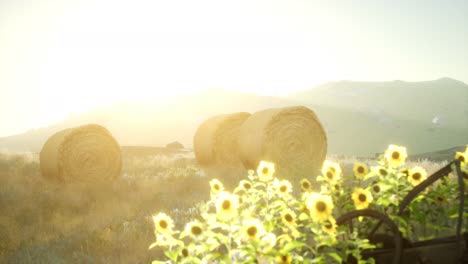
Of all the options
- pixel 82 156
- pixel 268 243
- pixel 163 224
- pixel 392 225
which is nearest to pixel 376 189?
pixel 268 243

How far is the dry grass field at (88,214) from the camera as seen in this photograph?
5445 mm

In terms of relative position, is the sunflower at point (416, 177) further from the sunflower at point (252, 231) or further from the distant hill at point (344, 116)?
the distant hill at point (344, 116)

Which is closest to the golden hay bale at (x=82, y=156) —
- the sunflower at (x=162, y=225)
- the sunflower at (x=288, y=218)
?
the sunflower at (x=162, y=225)

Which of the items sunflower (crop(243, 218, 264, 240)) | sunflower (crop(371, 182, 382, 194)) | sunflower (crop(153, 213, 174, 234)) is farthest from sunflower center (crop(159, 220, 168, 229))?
sunflower (crop(371, 182, 382, 194))

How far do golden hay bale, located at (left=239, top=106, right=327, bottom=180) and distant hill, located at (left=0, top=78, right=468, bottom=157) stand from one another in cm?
4319

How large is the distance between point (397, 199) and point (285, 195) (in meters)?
0.95

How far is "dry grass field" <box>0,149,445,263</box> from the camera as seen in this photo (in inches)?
214

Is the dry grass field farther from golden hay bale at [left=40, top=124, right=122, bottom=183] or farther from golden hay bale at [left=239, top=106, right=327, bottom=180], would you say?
golden hay bale at [left=239, top=106, right=327, bottom=180]

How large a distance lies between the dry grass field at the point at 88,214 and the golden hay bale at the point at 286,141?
1.24 m

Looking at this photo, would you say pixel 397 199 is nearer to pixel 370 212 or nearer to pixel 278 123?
pixel 370 212

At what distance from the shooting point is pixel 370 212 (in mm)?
2029

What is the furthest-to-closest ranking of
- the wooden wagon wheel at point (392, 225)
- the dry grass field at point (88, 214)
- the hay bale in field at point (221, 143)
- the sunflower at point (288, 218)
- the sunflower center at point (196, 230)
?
the hay bale in field at point (221, 143), the dry grass field at point (88, 214), the sunflower at point (288, 218), the sunflower center at point (196, 230), the wooden wagon wheel at point (392, 225)

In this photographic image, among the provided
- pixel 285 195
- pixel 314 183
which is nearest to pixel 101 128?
pixel 314 183

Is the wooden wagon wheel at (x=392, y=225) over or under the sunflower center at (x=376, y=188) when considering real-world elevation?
over
